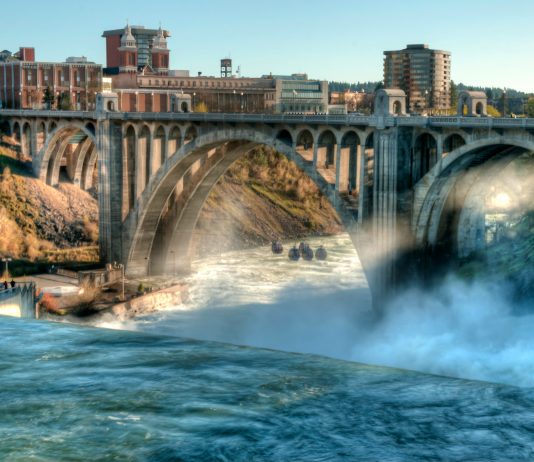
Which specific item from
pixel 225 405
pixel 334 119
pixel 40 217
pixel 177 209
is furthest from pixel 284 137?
pixel 225 405

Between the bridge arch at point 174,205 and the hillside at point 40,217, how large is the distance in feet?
23.5

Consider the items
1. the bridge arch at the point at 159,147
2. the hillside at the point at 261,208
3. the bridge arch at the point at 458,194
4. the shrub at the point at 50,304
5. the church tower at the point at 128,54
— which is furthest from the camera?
the church tower at the point at 128,54

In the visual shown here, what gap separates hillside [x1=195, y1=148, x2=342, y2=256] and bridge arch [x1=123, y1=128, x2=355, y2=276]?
46.9 feet

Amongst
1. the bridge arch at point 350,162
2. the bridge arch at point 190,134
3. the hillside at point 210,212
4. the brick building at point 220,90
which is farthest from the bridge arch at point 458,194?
the brick building at point 220,90

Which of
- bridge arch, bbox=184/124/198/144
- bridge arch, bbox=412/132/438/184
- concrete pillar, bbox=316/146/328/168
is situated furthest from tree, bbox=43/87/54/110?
bridge arch, bbox=412/132/438/184

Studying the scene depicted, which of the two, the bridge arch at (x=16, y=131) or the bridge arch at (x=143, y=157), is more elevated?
the bridge arch at (x=16, y=131)

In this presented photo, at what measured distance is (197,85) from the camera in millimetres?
164500

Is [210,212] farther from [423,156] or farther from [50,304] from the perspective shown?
[423,156]

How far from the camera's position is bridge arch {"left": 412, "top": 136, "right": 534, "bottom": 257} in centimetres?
5316

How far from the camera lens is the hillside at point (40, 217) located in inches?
3376

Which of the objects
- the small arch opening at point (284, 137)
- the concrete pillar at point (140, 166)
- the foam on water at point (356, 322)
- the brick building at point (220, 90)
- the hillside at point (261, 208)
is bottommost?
the foam on water at point (356, 322)

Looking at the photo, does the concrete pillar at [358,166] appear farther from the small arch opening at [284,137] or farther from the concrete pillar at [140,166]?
the concrete pillar at [140,166]

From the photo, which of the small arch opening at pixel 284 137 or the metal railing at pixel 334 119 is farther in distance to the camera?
the small arch opening at pixel 284 137

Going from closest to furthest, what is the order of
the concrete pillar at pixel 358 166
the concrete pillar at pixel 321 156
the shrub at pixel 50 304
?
1. the concrete pillar at pixel 358 166
2. the concrete pillar at pixel 321 156
3. the shrub at pixel 50 304
